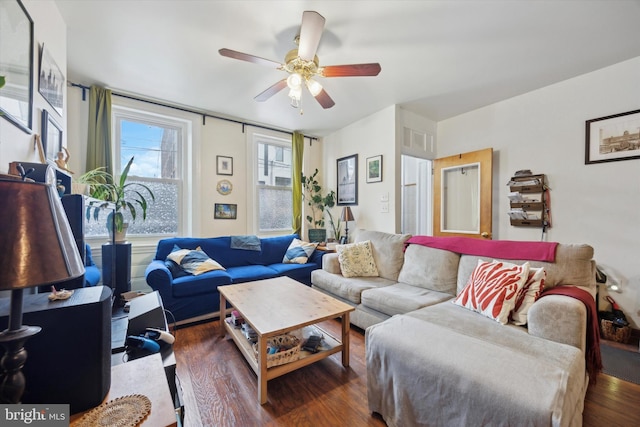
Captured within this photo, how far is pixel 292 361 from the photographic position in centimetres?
163

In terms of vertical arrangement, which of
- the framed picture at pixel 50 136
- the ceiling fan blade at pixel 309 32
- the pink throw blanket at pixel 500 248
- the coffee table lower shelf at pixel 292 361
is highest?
the ceiling fan blade at pixel 309 32

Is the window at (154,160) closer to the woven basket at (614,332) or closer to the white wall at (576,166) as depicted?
the white wall at (576,166)

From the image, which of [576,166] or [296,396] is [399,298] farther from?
[576,166]

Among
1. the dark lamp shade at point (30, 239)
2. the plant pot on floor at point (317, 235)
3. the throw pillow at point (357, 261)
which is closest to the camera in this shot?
the dark lamp shade at point (30, 239)

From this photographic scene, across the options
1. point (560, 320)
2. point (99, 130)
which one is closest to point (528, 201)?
point (560, 320)

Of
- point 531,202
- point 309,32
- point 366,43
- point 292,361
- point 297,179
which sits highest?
point 366,43

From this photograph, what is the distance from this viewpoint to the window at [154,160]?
3.13 metres

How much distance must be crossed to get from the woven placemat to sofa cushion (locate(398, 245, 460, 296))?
7.15 ft

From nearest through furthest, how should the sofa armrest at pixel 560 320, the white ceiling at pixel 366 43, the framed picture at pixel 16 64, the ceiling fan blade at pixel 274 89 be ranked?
the framed picture at pixel 16 64 → the sofa armrest at pixel 560 320 → the white ceiling at pixel 366 43 → the ceiling fan blade at pixel 274 89

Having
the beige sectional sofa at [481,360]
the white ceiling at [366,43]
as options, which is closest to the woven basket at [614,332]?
the beige sectional sofa at [481,360]

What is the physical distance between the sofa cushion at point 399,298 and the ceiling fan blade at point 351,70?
1.81 m

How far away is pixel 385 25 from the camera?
1892 mm

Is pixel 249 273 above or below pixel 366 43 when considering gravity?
Result: below

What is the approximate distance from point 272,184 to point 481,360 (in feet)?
12.4
